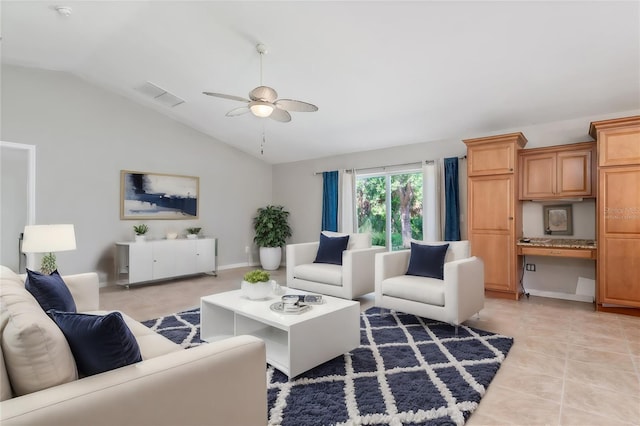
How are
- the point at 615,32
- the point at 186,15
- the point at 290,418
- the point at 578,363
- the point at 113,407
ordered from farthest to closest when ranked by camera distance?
1. the point at 186,15
2. the point at 615,32
3. the point at 578,363
4. the point at 290,418
5. the point at 113,407

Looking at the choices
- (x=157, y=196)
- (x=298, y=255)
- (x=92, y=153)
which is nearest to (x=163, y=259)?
(x=157, y=196)

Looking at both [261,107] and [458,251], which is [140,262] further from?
[458,251]

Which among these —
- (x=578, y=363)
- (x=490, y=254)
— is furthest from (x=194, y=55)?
(x=578, y=363)

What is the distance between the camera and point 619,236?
11.8 feet

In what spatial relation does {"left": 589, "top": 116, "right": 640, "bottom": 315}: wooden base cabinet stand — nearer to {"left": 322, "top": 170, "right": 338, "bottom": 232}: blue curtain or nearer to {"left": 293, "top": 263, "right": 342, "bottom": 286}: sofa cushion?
{"left": 293, "top": 263, "right": 342, "bottom": 286}: sofa cushion

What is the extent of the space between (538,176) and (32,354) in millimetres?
5040

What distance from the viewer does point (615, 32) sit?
2.77 m

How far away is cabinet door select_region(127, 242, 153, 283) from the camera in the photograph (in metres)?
4.94

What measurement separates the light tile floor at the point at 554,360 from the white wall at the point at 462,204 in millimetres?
394

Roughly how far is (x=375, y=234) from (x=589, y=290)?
3064mm

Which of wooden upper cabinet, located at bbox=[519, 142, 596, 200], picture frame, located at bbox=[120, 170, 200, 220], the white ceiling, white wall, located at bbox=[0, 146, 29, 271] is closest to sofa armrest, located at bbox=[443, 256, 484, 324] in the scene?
wooden upper cabinet, located at bbox=[519, 142, 596, 200]

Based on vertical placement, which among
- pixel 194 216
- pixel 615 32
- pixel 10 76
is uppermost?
pixel 10 76

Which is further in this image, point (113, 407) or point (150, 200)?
point (150, 200)

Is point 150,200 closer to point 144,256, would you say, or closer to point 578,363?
point 144,256
